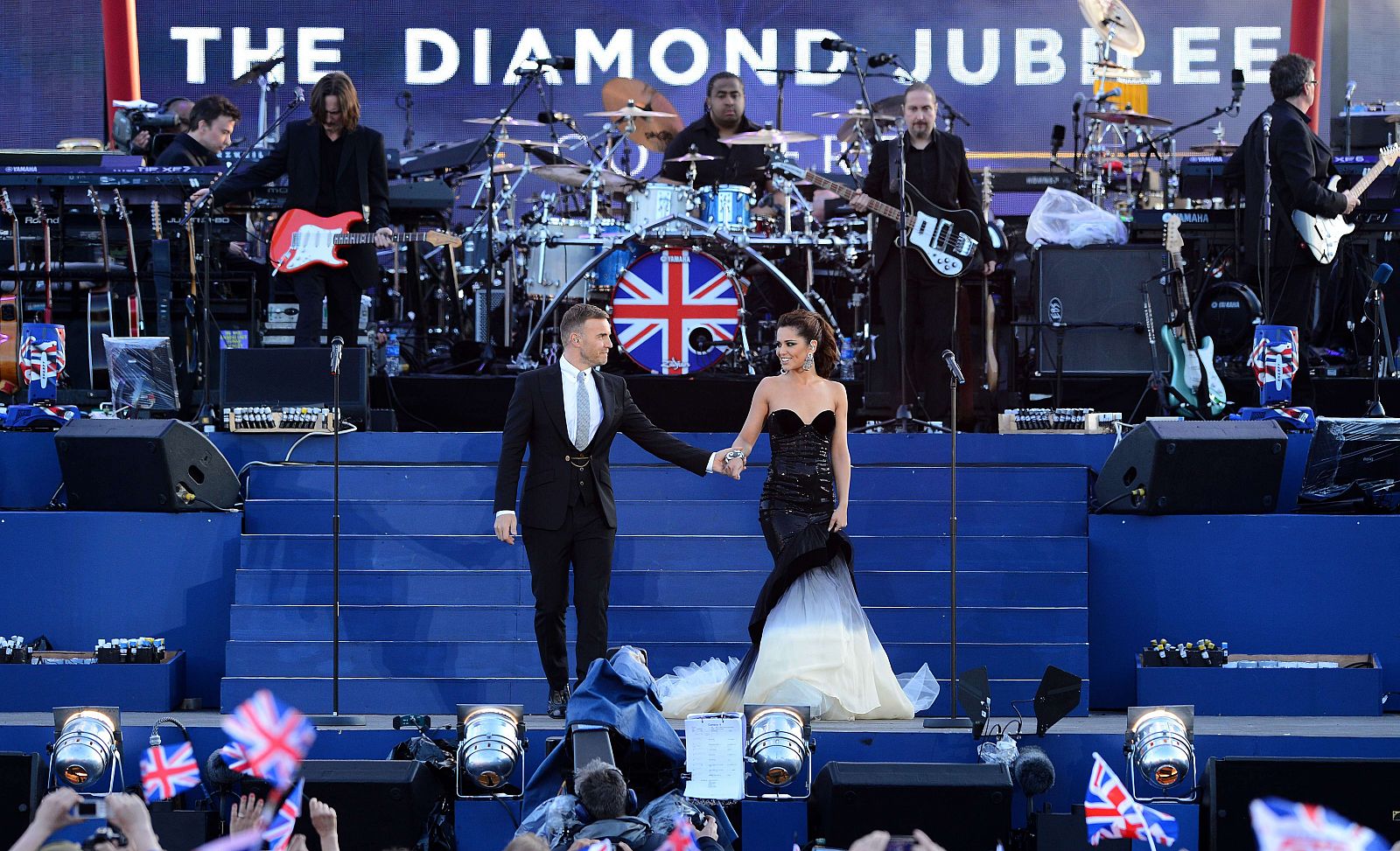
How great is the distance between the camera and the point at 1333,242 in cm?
1082

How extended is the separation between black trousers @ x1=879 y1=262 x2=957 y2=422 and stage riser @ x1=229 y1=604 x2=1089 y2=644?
6.35 feet

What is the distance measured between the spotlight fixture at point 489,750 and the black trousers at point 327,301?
4.46m

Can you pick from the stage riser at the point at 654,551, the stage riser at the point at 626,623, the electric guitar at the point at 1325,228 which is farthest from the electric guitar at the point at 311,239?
the electric guitar at the point at 1325,228

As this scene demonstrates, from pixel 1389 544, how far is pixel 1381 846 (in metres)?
5.54

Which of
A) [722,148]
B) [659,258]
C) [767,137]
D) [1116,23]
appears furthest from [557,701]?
[1116,23]

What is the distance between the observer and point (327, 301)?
10.7m

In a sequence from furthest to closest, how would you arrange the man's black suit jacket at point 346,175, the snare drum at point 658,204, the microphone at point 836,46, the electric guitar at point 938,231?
the snare drum at point 658,204 < the man's black suit jacket at point 346,175 < the electric guitar at point 938,231 < the microphone at point 836,46

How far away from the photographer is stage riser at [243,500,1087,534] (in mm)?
9219

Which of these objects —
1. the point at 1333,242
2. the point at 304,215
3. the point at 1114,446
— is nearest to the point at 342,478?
the point at 304,215

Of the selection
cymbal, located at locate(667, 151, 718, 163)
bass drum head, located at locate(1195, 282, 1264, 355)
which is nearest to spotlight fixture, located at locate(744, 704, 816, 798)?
bass drum head, located at locate(1195, 282, 1264, 355)

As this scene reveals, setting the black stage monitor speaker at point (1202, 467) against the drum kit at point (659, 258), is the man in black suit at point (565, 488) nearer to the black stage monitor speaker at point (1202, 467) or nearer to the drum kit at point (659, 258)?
the black stage monitor speaker at point (1202, 467)

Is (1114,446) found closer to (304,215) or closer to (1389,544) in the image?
(1389,544)

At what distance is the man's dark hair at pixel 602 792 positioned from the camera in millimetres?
5496

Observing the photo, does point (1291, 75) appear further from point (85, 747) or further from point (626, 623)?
point (85, 747)
